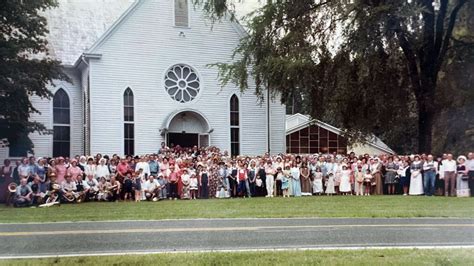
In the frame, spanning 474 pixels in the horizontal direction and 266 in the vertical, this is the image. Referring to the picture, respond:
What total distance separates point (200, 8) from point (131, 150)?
26.4 ft

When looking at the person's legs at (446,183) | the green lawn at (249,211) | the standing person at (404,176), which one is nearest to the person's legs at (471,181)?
the person's legs at (446,183)

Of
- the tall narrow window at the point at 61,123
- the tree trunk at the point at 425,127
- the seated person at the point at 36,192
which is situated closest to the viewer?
the seated person at the point at 36,192

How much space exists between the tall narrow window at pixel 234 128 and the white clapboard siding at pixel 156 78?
0.89ft

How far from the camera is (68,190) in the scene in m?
20.1

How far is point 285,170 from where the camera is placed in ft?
78.0

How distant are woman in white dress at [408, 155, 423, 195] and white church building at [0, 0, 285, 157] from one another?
9.99 metres

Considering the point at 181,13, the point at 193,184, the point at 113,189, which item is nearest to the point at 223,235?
the point at 113,189

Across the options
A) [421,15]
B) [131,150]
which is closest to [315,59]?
[421,15]

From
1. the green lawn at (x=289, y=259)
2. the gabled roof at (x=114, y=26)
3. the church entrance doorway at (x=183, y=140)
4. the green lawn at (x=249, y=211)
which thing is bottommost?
the green lawn at (x=249, y=211)

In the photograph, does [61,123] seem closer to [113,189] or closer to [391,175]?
[113,189]

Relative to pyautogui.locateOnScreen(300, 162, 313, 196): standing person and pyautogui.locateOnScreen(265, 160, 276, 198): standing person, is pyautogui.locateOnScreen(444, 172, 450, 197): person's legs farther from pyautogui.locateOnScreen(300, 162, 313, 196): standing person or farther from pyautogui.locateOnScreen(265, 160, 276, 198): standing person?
pyautogui.locateOnScreen(265, 160, 276, 198): standing person

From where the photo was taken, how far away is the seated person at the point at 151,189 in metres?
21.7

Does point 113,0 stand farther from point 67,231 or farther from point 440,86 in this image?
point 67,231

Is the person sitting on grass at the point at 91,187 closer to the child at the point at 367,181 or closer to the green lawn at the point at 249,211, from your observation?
the green lawn at the point at 249,211
